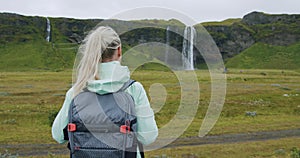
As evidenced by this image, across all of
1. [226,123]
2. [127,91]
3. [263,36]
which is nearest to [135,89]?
[127,91]

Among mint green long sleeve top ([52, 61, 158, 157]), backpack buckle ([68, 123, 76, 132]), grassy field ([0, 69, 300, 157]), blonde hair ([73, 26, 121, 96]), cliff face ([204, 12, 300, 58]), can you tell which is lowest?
cliff face ([204, 12, 300, 58])

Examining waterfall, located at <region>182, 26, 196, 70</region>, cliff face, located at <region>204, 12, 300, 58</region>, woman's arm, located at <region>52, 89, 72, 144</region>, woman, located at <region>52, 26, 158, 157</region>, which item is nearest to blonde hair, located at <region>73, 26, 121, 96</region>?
woman, located at <region>52, 26, 158, 157</region>

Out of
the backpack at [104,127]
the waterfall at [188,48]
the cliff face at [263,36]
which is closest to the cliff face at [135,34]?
the cliff face at [263,36]

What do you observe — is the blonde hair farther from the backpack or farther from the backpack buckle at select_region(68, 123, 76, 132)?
the backpack buckle at select_region(68, 123, 76, 132)

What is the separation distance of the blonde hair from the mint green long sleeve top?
0.07 meters

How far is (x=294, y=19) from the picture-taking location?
193 m

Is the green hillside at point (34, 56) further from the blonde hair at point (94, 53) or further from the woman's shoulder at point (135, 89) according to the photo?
the woman's shoulder at point (135, 89)

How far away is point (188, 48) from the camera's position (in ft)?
560

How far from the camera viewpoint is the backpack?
3955 millimetres

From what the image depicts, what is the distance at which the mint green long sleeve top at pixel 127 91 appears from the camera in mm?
4113

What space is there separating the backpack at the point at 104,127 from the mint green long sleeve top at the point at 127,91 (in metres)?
0.08

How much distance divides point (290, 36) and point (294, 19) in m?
14.5

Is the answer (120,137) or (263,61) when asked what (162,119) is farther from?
(263,61)

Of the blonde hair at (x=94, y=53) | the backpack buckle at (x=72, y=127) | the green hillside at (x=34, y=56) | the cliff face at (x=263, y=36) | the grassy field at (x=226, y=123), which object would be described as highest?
the blonde hair at (x=94, y=53)
